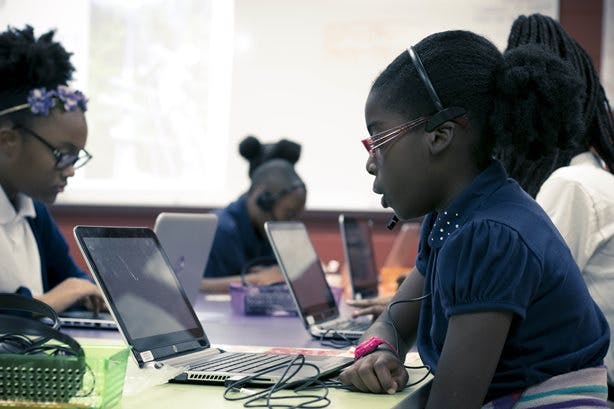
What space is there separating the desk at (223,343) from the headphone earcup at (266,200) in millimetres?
801

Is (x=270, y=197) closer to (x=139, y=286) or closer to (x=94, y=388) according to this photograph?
(x=139, y=286)

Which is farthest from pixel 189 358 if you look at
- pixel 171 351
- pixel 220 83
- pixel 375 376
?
pixel 220 83

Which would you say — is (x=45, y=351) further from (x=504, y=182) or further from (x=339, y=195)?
(x=339, y=195)

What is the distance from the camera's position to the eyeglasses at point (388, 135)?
4.61 feet

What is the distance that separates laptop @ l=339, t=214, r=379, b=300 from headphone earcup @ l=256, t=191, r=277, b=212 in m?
0.44

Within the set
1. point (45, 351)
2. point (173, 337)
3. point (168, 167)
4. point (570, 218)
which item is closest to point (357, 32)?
point (168, 167)

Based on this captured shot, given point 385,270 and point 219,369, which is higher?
point 219,369

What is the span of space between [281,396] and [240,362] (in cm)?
27

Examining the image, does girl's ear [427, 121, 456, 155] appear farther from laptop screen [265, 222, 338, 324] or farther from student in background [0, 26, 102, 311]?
student in background [0, 26, 102, 311]

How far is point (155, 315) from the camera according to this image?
1.66 m

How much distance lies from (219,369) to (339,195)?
3612mm

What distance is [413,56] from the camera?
143cm

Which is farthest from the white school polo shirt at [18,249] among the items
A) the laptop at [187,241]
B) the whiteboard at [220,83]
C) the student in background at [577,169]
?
the whiteboard at [220,83]

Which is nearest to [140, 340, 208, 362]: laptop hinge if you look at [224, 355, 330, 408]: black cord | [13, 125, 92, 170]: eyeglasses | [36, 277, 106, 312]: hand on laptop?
[224, 355, 330, 408]: black cord
